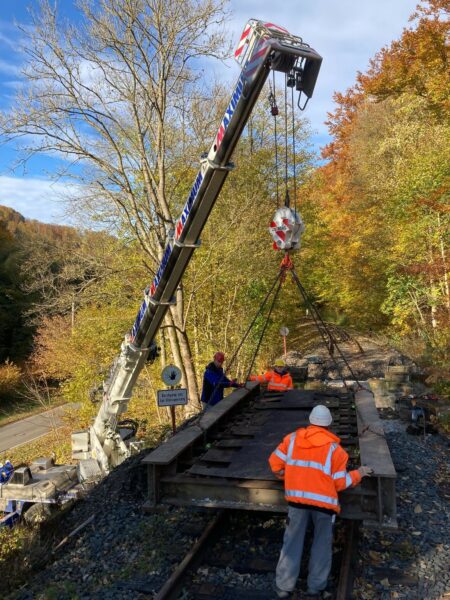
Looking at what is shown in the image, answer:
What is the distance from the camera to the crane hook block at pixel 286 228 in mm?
6090

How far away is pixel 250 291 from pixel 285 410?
12.0 meters

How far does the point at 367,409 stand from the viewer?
6336 mm

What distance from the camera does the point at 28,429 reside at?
3344 cm

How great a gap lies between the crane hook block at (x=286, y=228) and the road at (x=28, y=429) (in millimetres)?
25819

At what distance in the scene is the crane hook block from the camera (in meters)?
6.09

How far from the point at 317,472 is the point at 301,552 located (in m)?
0.72

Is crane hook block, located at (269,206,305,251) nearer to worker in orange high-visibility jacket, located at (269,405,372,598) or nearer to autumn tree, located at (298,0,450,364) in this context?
worker in orange high-visibility jacket, located at (269,405,372,598)

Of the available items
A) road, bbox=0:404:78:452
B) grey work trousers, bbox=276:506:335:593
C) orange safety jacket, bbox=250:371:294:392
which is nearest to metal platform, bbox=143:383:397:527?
grey work trousers, bbox=276:506:335:593

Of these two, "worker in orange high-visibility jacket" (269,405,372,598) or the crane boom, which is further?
the crane boom

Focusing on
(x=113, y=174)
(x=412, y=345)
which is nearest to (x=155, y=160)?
(x=113, y=174)

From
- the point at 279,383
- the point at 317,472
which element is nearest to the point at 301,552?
the point at 317,472

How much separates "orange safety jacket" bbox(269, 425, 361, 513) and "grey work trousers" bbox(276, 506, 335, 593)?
16 centimetres

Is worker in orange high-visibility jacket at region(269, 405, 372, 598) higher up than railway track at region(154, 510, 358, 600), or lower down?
higher up

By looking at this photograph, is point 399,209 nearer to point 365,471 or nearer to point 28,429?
point 365,471
